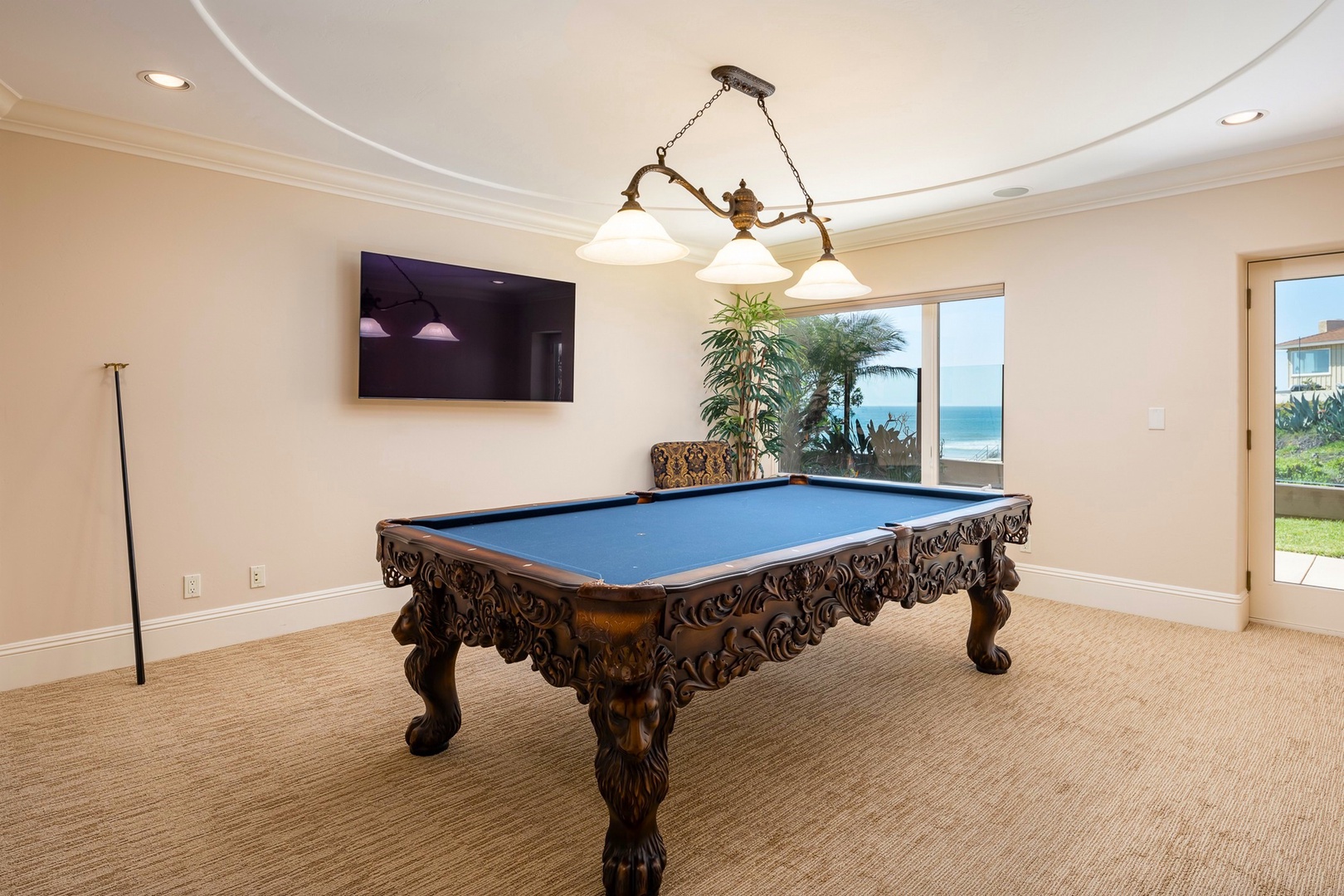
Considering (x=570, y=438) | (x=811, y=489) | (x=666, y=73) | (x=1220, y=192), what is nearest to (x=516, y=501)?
(x=570, y=438)

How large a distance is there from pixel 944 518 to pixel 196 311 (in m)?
3.61

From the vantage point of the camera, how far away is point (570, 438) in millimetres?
5012

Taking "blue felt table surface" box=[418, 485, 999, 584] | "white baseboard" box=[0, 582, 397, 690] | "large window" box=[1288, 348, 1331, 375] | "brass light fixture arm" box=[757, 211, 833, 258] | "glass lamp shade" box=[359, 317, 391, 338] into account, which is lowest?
"white baseboard" box=[0, 582, 397, 690]

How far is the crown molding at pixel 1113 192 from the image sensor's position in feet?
11.8

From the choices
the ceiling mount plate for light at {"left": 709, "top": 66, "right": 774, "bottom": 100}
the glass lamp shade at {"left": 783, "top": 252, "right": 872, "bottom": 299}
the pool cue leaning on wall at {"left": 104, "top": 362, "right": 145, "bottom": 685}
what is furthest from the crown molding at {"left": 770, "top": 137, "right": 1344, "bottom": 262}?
the pool cue leaning on wall at {"left": 104, "top": 362, "right": 145, "bottom": 685}

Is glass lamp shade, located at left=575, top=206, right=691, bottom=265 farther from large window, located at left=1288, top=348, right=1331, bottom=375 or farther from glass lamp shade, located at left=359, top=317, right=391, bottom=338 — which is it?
large window, located at left=1288, top=348, right=1331, bottom=375

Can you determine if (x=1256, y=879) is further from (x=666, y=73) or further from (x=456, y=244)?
(x=456, y=244)

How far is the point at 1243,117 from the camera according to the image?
126 inches

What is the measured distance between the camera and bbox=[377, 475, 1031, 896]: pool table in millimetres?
1705

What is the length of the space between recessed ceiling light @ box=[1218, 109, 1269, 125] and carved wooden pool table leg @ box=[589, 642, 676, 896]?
355 centimetres

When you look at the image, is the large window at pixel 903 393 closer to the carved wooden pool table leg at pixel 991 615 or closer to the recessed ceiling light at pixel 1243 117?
the recessed ceiling light at pixel 1243 117

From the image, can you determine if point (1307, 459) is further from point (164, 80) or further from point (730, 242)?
point (164, 80)

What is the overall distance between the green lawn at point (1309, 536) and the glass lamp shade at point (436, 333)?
4851 millimetres

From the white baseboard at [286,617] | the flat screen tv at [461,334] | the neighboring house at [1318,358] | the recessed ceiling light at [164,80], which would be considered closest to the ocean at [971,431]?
the white baseboard at [286,617]
